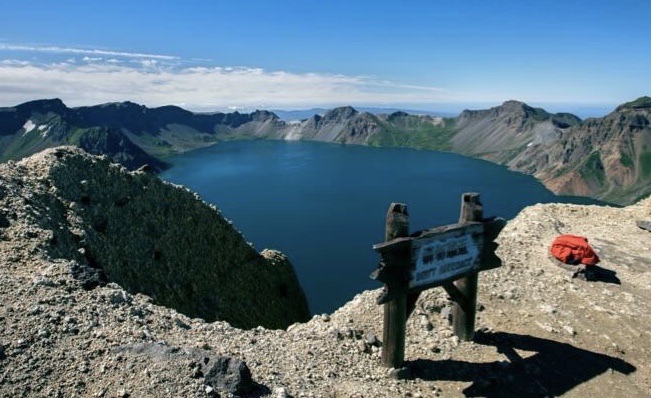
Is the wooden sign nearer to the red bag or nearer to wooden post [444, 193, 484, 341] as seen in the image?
wooden post [444, 193, 484, 341]

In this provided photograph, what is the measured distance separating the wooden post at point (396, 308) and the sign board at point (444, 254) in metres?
0.34

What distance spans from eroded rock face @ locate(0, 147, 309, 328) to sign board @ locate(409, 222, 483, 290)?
8921 millimetres

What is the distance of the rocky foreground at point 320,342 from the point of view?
32.3 ft

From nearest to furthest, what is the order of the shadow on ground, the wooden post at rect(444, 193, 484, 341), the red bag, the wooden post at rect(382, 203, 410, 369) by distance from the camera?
the wooden post at rect(382, 203, 410, 369) < the shadow on ground < the wooden post at rect(444, 193, 484, 341) < the red bag

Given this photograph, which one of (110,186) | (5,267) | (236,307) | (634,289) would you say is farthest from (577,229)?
(5,267)

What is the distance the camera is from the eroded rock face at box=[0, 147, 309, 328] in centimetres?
1825

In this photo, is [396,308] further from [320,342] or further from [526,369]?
[526,369]

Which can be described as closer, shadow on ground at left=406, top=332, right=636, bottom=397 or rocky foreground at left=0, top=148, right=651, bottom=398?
rocky foreground at left=0, top=148, right=651, bottom=398

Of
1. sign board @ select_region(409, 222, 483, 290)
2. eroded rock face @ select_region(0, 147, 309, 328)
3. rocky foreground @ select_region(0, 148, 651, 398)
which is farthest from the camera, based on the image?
eroded rock face @ select_region(0, 147, 309, 328)

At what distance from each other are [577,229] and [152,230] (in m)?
20.9

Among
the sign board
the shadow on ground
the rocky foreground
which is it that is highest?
the sign board

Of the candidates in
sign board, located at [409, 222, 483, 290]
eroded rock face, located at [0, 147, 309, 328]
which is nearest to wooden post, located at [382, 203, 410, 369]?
sign board, located at [409, 222, 483, 290]

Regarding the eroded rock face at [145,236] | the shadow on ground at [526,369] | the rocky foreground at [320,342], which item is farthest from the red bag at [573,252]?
the eroded rock face at [145,236]

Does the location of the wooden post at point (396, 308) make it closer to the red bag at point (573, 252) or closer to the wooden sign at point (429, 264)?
the wooden sign at point (429, 264)
